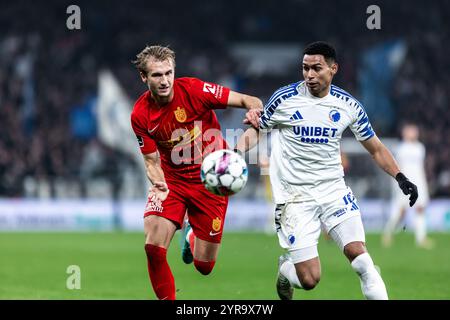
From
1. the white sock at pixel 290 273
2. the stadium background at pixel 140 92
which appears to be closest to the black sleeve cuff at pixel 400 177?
the white sock at pixel 290 273

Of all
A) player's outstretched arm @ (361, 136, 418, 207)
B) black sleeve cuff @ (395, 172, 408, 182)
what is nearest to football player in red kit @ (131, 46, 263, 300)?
player's outstretched arm @ (361, 136, 418, 207)

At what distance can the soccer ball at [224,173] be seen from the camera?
7.62 meters

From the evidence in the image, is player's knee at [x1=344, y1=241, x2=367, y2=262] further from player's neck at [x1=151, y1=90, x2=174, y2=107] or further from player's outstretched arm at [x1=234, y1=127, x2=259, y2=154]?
player's neck at [x1=151, y1=90, x2=174, y2=107]

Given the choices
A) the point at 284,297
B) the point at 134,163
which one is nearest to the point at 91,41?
the point at 134,163

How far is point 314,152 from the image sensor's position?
26.5ft

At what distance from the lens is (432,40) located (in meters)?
31.3

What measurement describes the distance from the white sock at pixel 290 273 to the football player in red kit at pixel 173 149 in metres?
0.71

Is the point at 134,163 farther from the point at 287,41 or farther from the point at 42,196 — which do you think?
the point at 287,41

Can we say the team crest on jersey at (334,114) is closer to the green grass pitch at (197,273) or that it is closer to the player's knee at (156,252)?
the player's knee at (156,252)

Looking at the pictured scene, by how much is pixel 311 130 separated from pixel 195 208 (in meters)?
1.46

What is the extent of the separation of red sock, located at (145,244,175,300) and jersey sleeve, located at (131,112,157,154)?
2.98 feet

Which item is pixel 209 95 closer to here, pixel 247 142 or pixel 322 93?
pixel 247 142

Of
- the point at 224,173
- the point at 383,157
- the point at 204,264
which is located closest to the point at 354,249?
the point at 383,157

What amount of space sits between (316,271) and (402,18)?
25.5 meters
